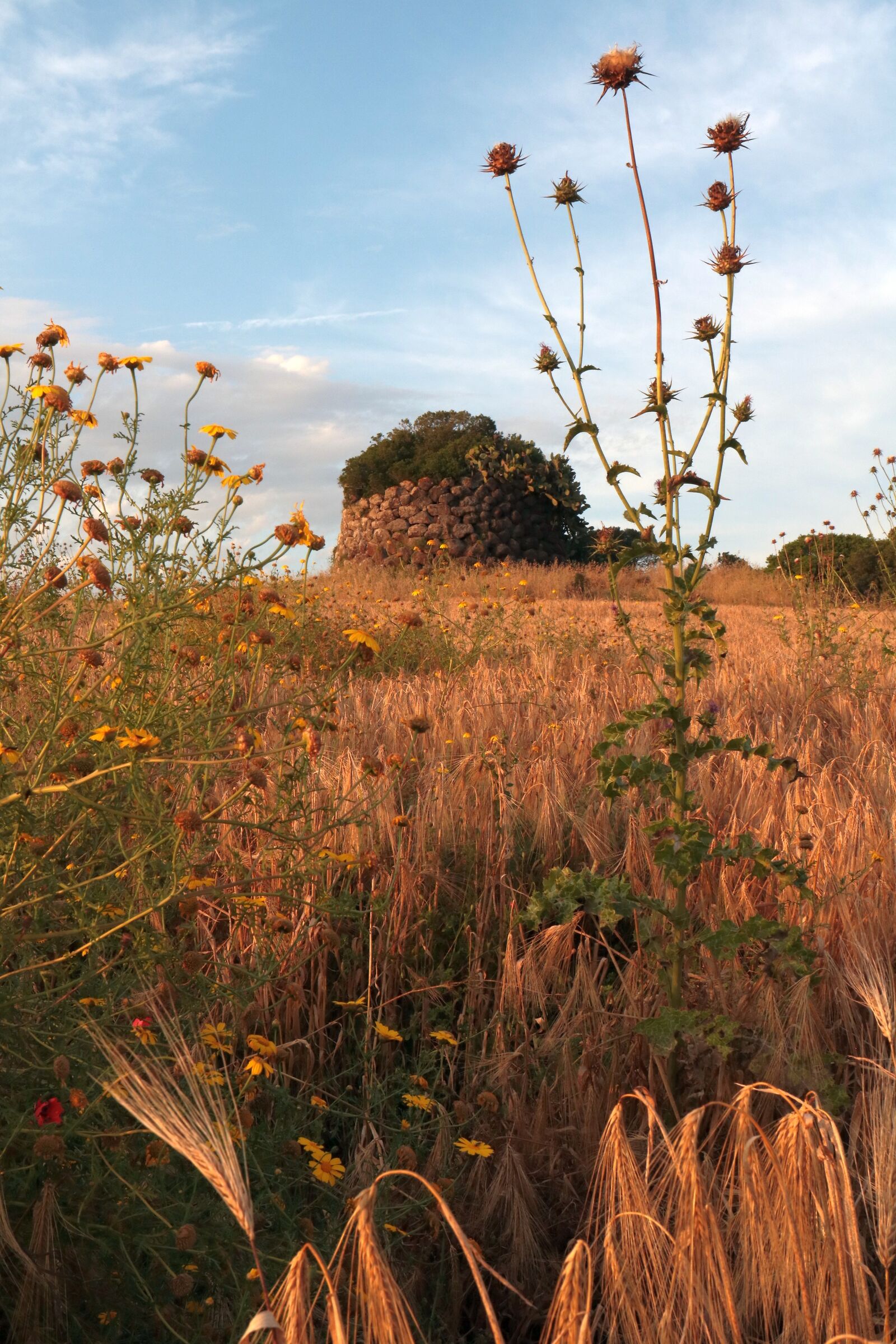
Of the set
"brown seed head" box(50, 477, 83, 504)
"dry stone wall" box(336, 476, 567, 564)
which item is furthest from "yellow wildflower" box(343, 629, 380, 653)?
"dry stone wall" box(336, 476, 567, 564)

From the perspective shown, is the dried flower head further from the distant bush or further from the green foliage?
the distant bush

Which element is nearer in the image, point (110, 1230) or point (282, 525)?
point (110, 1230)

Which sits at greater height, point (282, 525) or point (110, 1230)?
point (282, 525)

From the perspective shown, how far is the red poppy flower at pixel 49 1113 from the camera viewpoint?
1.41 meters

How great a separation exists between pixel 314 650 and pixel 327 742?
2.37 meters

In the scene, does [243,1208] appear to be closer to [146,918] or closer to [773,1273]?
[773,1273]

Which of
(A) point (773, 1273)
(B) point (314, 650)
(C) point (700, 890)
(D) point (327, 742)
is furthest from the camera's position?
(B) point (314, 650)

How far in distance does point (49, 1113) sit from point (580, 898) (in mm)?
1256

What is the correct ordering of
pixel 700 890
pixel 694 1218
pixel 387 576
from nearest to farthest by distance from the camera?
1. pixel 694 1218
2. pixel 700 890
3. pixel 387 576

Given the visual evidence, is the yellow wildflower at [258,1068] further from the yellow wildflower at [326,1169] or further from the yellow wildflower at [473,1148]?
the yellow wildflower at [473,1148]

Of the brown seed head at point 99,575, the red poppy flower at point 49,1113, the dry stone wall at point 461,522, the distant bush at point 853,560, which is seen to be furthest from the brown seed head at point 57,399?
the dry stone wall at point 461,522

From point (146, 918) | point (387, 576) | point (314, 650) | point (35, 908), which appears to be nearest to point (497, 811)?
point (146, 918)

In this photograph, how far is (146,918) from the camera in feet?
7.55

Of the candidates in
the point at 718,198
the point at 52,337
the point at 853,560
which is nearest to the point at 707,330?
the point at 718,198
